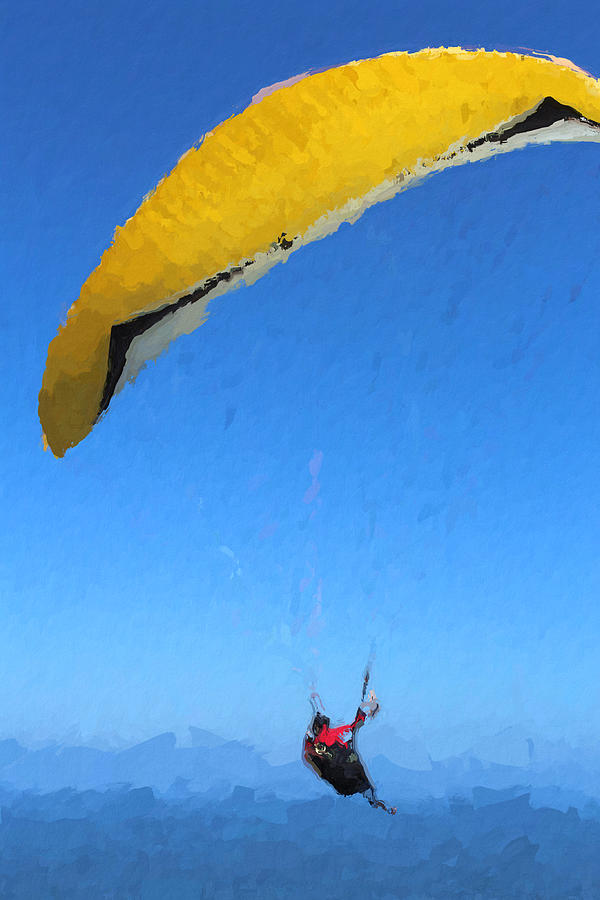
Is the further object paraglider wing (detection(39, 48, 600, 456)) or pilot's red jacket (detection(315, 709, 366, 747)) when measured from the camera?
pilot's red jacket (detection(315, 709, 366, 747))

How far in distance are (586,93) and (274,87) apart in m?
3.14

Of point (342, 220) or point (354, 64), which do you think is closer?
point (354, 64)

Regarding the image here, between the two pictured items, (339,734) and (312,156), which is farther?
(339,734)

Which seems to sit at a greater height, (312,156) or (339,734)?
(312,156)

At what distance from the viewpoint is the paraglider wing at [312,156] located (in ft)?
23.2

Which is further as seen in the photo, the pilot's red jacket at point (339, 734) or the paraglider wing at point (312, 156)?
the pilot's red jacket at point (339, 734)

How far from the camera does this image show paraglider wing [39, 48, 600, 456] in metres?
7.07

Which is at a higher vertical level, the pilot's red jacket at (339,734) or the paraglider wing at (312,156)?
the paraglider wing at (312,156)

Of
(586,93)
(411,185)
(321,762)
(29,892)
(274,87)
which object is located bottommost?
(321,762)

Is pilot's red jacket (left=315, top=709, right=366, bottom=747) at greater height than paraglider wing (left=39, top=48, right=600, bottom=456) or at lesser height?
lesser

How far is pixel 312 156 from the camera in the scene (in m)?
7.16

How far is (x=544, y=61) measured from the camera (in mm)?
7289

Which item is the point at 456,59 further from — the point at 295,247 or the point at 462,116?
the point at 295,247

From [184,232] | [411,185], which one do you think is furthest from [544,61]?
[184,232]
